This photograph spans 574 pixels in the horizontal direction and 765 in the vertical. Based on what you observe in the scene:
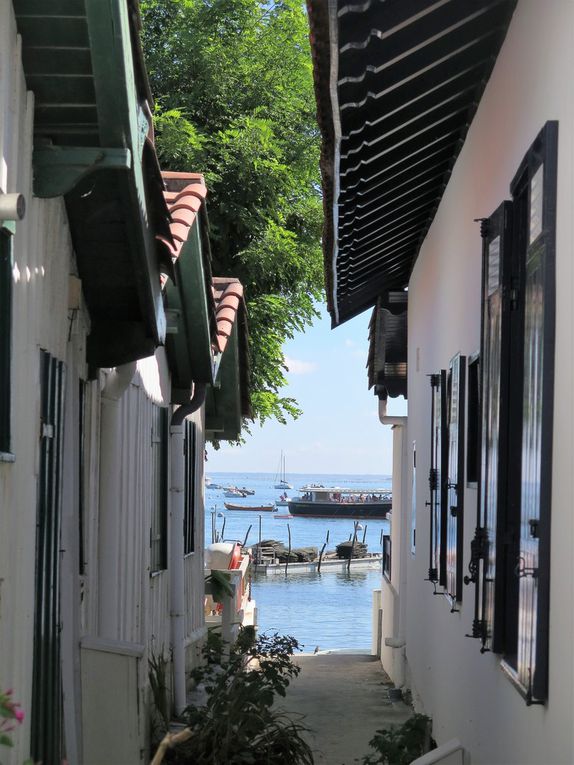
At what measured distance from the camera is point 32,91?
4.93 m

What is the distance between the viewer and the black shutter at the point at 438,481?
9203 mm

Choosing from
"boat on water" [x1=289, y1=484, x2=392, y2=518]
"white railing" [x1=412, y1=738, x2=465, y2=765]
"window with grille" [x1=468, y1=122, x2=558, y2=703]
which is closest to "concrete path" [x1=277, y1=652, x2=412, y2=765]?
"white railing" [x1=412, y1=738, x2=465, y2=765]

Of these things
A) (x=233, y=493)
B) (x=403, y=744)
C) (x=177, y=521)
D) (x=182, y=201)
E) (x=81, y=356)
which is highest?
(x=182, y=201)

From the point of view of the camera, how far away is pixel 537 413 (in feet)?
15.6

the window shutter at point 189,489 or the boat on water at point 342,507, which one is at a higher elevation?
the window shutter at point 189,489

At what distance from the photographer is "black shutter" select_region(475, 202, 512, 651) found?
5605mm

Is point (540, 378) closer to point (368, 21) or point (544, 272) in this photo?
point (544, 272)

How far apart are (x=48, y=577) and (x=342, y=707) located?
7359 millimetres

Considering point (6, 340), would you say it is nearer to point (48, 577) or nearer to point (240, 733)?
point (48, 577)

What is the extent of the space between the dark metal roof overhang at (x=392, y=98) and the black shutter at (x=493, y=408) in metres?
1.04

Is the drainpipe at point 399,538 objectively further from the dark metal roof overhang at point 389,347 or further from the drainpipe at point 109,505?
the drainpipe at point 109,505

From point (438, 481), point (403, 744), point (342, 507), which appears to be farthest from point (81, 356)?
point (342, 507)

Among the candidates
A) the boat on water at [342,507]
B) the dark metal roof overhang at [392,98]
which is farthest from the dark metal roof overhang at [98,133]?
the boat on water at [342,507]

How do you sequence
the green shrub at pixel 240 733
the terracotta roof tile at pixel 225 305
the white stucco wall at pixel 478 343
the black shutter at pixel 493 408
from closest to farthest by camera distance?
the white stucco wall at pixel 478 343 < the black shutter at pixel 493 408 < the green shrub at pixel 240 733 < the terracotta roof tile at pixel 225 305
